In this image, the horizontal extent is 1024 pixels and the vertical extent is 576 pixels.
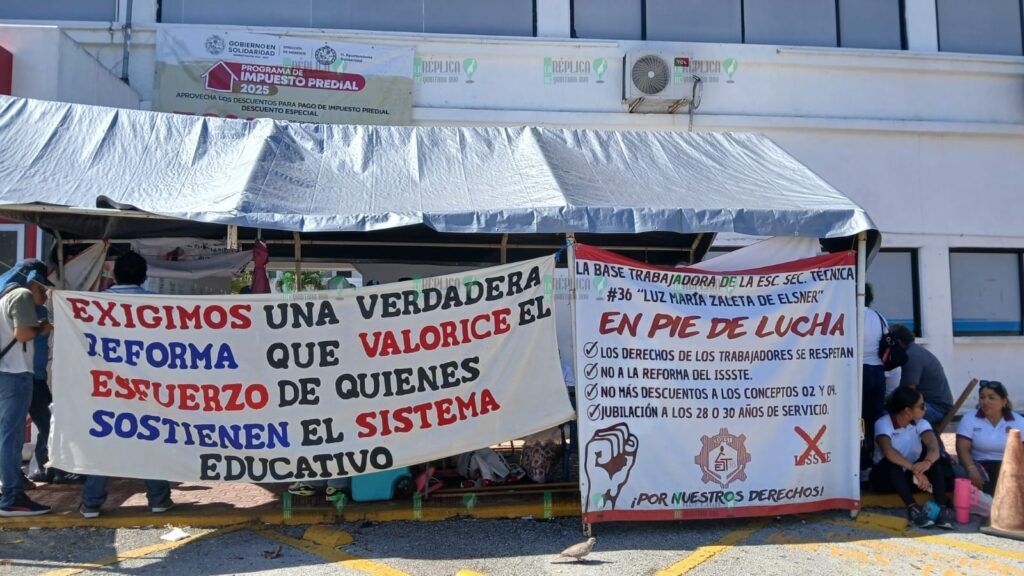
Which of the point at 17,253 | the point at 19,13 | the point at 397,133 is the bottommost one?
the point at 17,253

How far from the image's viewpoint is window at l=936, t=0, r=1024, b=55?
→ 11484 mm

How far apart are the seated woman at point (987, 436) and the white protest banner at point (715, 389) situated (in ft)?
3.89

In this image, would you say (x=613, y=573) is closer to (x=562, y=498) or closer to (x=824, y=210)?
(x=562, y=498)

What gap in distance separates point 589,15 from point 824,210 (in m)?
6.35

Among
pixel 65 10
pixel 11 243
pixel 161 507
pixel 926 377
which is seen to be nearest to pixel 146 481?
pixel 161 507

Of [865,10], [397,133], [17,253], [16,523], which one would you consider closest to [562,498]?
[397,133]

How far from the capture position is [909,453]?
6.16 m

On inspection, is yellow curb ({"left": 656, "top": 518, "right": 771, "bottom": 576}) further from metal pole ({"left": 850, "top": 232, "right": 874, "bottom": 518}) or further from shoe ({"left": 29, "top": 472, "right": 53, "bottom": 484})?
shoe ({"left": 29, "top": 472, "right": 53, "bottom": 484})

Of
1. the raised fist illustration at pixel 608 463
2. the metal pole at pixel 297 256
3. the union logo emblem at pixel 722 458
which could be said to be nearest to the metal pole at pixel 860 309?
the union logo emblem at pixel 722 458

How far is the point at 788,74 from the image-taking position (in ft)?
35.6

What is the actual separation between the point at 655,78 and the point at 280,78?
17.3 ft

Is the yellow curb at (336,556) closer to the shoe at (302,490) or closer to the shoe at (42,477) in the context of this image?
the shoe at (302,490)

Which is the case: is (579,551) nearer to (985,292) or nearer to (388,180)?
(388,180)

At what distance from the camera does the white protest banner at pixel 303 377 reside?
537 cm
